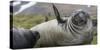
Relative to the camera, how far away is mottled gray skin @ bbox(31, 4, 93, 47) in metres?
1.63

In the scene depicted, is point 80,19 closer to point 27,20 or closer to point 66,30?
point 66,30

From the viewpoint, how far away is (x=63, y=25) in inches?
67.2

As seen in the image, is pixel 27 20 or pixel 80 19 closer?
pixel 27 20

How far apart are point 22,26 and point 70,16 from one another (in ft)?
1.82

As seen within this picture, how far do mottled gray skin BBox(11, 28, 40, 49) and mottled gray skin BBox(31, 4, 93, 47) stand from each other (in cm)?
5

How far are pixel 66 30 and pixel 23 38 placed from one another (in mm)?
484

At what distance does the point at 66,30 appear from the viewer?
5.62 ft

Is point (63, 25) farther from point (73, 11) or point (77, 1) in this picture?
point (77, 1)

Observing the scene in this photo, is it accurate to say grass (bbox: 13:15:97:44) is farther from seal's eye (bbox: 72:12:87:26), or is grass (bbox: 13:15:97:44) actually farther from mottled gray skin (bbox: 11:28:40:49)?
seal's eye (bbox: 72:12:87:26)

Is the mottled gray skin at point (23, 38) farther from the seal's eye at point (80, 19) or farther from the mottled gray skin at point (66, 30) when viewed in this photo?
the seal's eye at point (80, 19)

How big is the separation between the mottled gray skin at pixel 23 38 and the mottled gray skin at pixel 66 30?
0.05 metres

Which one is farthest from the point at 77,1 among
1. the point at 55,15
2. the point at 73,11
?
the point at 55,15

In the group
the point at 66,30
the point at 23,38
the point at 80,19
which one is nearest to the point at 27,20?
the point at 23,38

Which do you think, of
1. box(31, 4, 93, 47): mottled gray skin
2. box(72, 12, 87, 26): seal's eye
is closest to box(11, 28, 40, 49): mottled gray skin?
box(31, 4, 93, 47): mottled gray skin
